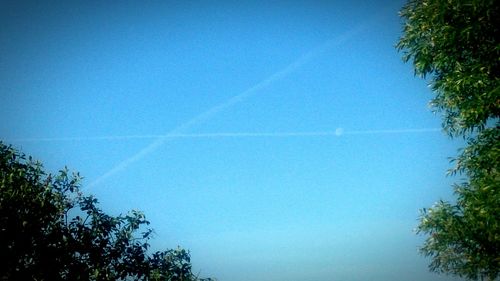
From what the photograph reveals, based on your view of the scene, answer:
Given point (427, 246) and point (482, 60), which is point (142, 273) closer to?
point (427, 246)

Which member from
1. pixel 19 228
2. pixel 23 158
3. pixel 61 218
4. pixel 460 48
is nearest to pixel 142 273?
pixel 61 218

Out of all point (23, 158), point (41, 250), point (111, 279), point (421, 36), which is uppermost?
point (421, 36)

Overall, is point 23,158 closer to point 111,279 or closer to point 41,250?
point 41,250

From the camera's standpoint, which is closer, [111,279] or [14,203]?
[14,203]

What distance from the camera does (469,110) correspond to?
9.95m

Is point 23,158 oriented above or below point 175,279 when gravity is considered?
above

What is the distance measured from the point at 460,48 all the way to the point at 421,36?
1423 mm

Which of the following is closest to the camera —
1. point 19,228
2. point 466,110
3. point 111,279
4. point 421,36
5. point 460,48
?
point 466,110

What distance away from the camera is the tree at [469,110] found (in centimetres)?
962

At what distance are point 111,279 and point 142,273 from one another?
2.05 meters

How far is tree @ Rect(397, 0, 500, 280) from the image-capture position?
9.62 metres

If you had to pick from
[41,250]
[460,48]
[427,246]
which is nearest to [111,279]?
[41,250]

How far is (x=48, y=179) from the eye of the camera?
1750cm

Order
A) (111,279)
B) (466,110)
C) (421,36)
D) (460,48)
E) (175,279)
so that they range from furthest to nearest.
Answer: (175,279) < (111,279) < (421,36) < (460,48) < (466,110)
